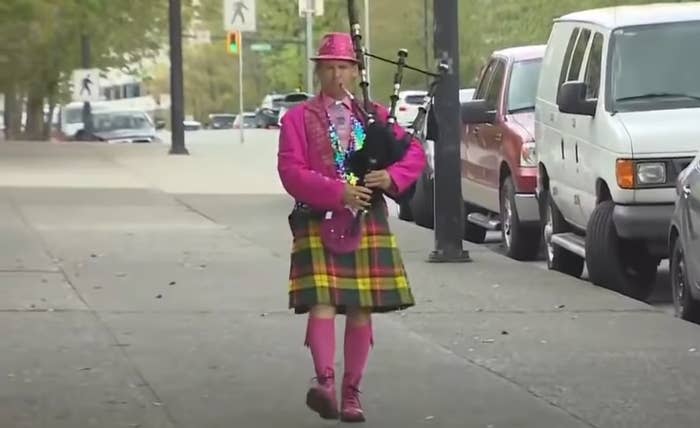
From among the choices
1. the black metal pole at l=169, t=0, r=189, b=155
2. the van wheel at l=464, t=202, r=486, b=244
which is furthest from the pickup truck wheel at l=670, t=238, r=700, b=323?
the black metal pole at l=169, t=0, r=189, b=155

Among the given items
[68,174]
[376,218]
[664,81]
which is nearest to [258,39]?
[68,174]

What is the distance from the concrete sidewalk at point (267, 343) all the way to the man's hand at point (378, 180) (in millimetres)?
1071

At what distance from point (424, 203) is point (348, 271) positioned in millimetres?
10993

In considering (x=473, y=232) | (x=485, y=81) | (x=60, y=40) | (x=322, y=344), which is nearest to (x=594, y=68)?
(x=485, y=81)

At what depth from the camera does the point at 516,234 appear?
14.9m

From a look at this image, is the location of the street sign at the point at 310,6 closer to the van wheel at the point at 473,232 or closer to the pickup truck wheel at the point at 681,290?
the van wheel at the point at 473,232

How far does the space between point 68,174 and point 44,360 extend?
16.1m

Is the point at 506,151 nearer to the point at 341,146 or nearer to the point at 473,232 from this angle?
the point at 473,232

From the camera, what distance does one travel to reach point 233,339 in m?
9.64

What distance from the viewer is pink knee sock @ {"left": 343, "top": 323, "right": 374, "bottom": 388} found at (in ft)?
23.8

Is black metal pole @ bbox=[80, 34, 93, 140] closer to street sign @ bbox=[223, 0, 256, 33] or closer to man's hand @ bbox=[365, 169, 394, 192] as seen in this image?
street sign @ bbox=[223, 0, 256, 33]

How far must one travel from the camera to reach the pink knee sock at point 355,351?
726 cm

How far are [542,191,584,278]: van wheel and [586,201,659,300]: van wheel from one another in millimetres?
1275

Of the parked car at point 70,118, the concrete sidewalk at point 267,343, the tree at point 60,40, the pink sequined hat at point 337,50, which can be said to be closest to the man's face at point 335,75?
the pink sequined hat at point 337,50
